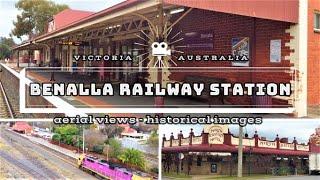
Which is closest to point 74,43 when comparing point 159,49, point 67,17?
point 67,17

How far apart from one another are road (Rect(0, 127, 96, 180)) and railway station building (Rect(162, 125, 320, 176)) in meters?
0.59

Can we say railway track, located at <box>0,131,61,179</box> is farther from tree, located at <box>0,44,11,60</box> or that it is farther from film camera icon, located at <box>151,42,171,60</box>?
film camera icon, located at <box>151,42,171,60</box>

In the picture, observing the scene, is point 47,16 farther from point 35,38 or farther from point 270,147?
point 270,147

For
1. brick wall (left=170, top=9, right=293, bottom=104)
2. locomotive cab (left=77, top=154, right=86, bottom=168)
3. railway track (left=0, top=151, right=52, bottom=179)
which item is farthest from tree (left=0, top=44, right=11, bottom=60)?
brick wall (left=170, top=9, right=293, bottom=104)

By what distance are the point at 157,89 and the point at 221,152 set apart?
58 cm

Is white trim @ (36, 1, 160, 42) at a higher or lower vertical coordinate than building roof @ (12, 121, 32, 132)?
higher

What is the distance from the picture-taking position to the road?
2.27m

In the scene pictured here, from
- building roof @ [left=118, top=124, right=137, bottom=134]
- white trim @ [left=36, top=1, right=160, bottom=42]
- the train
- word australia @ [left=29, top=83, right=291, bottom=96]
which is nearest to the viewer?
white trim @ [left=36, top=1, right=160, bottom=42]

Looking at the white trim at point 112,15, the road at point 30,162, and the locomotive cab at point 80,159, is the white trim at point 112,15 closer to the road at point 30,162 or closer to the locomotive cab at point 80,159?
the road at point 30,162

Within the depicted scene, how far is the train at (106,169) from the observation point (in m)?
2.33

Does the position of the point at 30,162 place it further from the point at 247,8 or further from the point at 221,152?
the point at 247,8

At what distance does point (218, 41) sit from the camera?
218cm

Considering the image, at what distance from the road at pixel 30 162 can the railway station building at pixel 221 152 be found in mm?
587

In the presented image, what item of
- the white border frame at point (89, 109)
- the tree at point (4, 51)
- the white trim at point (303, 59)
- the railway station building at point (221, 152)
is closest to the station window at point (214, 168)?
the railway station building at point (221, 152)
